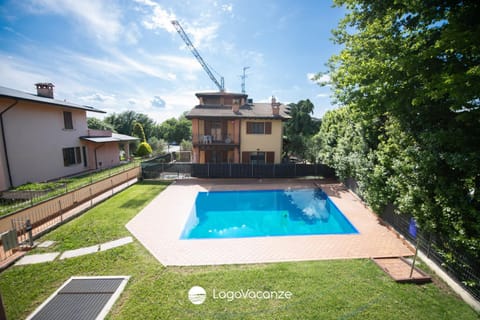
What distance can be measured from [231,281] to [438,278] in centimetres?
600

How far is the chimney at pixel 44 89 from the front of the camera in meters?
17.4

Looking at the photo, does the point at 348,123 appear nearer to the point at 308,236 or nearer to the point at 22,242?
the point at 308,236

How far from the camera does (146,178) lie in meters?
16.8

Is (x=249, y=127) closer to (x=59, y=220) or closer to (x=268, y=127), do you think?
(x=268, y=127)

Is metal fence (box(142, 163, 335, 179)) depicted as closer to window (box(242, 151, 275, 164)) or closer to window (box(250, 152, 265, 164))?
window (box(242, 151, 275, 164))

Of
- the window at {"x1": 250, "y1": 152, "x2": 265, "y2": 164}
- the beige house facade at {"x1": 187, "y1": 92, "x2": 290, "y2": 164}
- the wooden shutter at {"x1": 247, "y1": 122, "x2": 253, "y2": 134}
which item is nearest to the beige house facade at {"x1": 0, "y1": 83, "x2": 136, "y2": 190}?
the beige house facade at {"x1": 187, "y1": 92, "x2": 290, "y2": 164}

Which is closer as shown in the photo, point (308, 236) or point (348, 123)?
point (308, 236)

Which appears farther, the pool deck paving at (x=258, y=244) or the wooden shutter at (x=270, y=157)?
the wooden shutter at (x=270, y=157)

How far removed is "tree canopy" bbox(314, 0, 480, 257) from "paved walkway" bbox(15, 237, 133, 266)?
10244mm

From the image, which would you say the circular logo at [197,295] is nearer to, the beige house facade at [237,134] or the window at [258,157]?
the beige house facade at [237,134]

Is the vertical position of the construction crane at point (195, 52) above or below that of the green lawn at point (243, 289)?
above

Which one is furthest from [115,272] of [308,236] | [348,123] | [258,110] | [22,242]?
[258,110]

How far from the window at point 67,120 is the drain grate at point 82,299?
16.7m

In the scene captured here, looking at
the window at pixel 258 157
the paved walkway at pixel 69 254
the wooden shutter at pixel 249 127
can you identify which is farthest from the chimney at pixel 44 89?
the window at pixel 258 157
